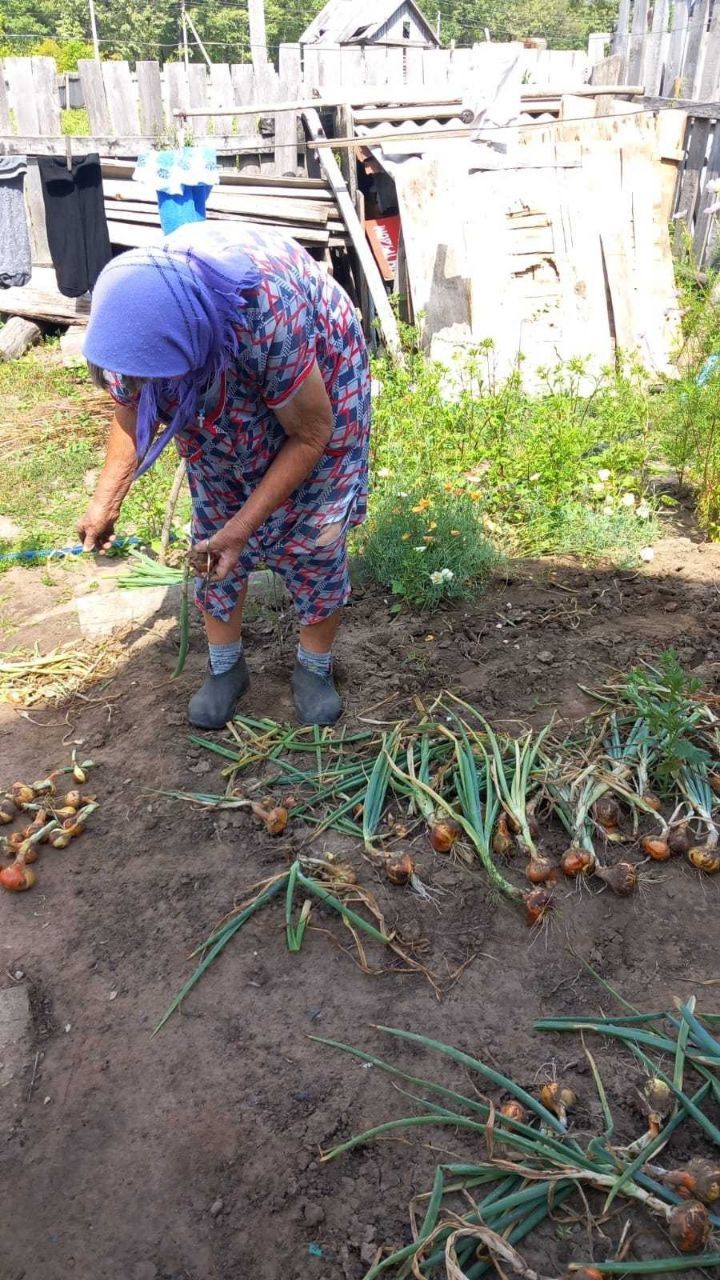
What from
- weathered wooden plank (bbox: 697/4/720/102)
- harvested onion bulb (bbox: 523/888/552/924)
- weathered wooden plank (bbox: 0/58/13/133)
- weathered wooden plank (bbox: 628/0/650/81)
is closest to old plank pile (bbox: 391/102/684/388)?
weathered wooden plank (bbox: 697/4/720/102)

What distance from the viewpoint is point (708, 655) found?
2963 millimetres

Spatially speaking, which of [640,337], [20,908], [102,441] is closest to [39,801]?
[20,908]

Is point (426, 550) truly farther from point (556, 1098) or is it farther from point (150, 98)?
point (150, 98)

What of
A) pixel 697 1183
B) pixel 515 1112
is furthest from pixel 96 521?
pixel 697 1183

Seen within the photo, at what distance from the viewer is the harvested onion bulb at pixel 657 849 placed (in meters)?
2.18

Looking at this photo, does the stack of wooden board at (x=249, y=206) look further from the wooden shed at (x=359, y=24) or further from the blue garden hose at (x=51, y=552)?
the wooden shed at (x=359, y=24)

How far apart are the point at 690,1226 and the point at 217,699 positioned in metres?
1.85

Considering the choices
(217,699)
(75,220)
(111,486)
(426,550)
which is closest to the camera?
(111,486)

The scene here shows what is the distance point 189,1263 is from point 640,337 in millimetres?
5909

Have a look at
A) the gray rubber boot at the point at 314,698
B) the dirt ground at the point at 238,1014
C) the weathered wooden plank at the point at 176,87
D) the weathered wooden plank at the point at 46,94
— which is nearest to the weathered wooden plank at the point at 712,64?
the weathered wooden plank at the point at 176,87

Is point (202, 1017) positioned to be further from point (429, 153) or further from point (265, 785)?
point (429, 153)

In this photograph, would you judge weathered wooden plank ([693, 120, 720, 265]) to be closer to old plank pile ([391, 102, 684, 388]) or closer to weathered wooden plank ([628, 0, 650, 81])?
old plank pile ([391, 102, 684, 388])

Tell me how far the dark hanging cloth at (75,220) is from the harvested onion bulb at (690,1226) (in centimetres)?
692

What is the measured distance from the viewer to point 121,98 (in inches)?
284
